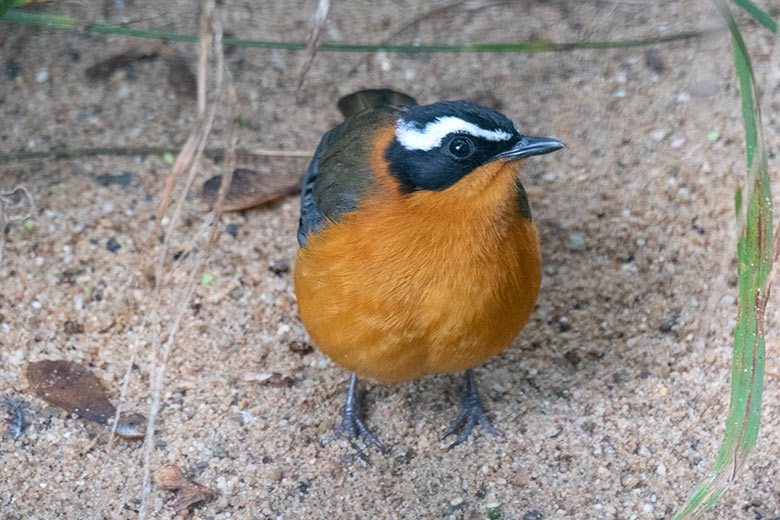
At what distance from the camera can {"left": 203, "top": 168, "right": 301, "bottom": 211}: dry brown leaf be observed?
5.96m

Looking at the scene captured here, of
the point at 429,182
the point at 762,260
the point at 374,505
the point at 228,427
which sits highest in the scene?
the point at 762,260

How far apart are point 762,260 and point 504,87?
3718mm

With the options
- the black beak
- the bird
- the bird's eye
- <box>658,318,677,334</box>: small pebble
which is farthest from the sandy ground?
the bird's eye

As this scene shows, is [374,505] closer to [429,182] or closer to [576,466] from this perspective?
[576,466]

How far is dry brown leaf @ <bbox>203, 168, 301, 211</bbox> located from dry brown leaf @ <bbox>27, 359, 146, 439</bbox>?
1.60 m

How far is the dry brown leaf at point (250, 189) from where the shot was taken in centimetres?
596

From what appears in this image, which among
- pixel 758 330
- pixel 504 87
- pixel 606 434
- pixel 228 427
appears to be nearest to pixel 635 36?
pixel 504 87

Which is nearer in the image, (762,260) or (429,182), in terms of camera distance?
(762,260)

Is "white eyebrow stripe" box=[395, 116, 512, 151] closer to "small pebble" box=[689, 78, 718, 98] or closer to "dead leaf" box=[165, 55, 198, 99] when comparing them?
"small pebble" box=[689, 78, 718, 98]

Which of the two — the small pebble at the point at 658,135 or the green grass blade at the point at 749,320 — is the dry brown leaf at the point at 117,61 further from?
the green grass blade at the point at 749,320

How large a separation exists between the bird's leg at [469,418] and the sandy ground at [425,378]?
0.29ft

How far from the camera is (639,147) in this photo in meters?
6.07

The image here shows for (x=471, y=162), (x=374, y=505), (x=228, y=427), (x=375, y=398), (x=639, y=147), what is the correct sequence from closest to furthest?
(x=471, y=162) < (x=374, y=505) < (x=228, y=427) < (x=375, y=398) < (x=639, y=147)

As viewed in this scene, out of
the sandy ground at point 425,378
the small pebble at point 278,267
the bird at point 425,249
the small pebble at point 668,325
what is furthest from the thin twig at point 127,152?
the small pebble at point 668,325
